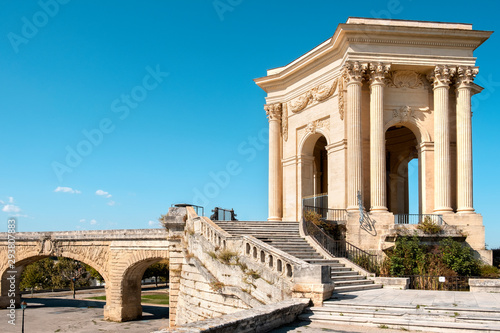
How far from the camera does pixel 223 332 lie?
714cm

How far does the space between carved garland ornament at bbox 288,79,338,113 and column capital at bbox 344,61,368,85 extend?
5.00 feet

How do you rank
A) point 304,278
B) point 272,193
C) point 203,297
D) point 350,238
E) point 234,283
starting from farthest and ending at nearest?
point 272,193 < point 350,238 < point 203,297 < point 234,283 < point 304,278

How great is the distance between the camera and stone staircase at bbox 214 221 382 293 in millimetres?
13868

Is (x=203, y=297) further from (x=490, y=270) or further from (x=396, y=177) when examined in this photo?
(x=396, y=177)

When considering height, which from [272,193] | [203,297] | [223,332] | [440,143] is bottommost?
[203,297]

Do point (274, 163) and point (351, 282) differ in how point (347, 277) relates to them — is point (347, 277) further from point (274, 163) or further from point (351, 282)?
point (274, 163)

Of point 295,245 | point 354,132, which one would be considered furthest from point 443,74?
point 295,245

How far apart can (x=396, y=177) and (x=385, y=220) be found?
9976 millimetres

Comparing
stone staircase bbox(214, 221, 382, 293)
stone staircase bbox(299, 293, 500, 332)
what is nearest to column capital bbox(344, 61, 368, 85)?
stone staircase bbox(214, 221, 382, 293)

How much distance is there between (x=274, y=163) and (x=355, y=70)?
784cm

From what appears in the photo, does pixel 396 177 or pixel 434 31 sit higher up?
pixel 434 31

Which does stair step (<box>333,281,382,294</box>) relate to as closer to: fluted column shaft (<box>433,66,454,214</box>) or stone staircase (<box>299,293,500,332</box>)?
stone staircase (<box>299,293,500,332</box>)

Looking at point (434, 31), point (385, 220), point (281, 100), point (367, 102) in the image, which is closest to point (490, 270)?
point (385, 220)

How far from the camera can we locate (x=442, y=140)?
2123 centimetres
